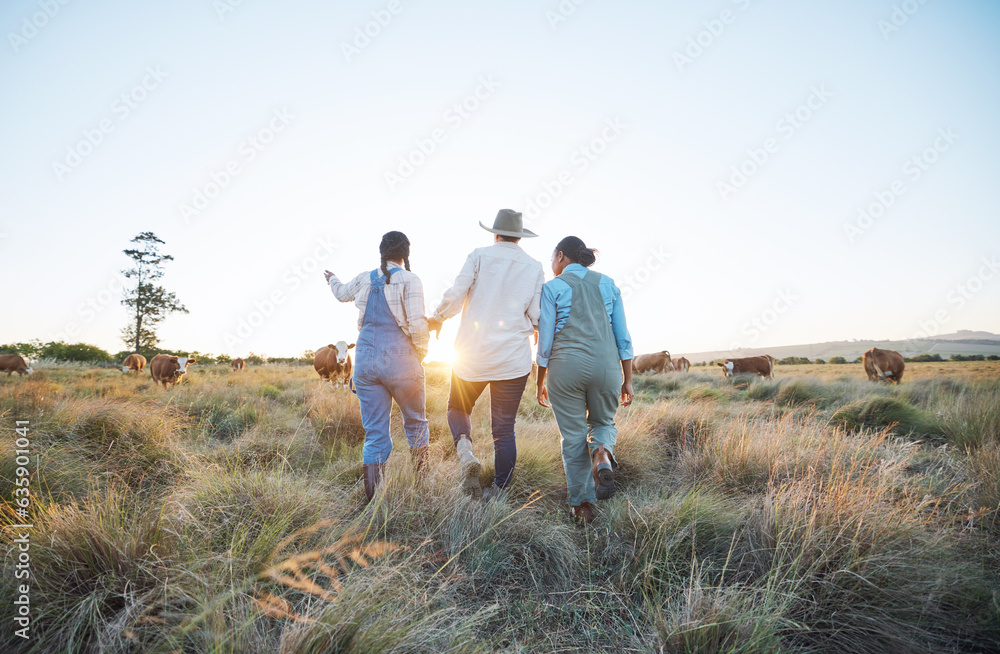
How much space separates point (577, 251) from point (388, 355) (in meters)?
1.91

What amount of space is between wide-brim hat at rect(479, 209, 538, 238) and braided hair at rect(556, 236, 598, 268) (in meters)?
0.31

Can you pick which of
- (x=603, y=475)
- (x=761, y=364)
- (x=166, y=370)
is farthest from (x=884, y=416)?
(x=166, y=370)

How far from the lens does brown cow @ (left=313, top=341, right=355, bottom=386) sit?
14328mm

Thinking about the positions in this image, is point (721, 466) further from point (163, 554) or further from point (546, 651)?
point (163, 554)

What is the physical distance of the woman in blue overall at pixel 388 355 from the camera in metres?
3.46

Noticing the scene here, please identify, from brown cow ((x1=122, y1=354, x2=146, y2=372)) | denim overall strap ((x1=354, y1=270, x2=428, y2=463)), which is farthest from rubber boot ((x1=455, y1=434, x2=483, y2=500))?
brown cow ((x1=122, y1=354, x2=146, y2=372))

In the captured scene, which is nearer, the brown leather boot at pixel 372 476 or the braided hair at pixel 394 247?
the brown leather boot at pixel 372 476

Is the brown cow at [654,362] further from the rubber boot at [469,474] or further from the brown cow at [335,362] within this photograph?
the rubber boot at [469,474]

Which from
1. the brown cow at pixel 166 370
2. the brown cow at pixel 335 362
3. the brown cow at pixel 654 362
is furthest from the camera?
the brown cow at pixel 654 362

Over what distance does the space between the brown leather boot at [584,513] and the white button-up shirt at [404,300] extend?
1.83m

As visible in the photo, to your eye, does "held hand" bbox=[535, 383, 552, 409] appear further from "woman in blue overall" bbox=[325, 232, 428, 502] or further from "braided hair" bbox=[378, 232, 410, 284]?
"braided hair" bbox=[378, 232, 410, 284]

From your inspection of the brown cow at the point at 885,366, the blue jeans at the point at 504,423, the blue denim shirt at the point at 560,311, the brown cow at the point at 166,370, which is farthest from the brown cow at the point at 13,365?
the brown cow at the point at 885,366

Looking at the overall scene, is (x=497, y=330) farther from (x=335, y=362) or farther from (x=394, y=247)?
(x=335, y=362)

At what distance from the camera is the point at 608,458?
138 inches
